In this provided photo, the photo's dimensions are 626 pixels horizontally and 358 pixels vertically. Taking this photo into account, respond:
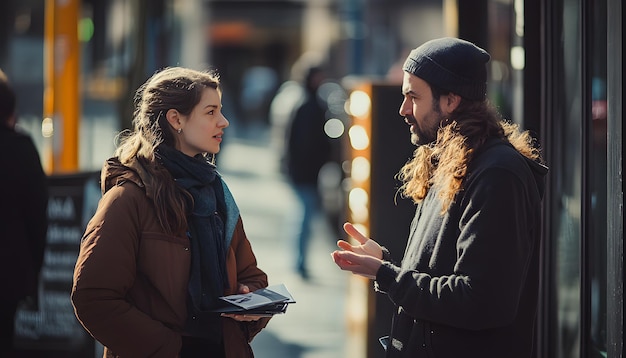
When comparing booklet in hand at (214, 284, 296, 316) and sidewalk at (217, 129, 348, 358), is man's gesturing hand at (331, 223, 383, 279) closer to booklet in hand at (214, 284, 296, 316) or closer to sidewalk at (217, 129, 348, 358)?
booklet in hand at (214, 284, 296, 316)

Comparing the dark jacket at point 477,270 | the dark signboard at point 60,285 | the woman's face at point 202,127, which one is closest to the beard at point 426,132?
the dark jacket at point 477,270

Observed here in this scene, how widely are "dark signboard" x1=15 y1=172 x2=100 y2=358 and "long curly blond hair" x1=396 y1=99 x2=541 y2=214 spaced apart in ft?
10.6

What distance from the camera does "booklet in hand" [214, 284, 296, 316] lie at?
3227 millimetres

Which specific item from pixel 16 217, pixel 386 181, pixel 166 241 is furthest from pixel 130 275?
pixel 386 181

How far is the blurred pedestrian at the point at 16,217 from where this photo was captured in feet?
15.4

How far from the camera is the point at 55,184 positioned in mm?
6207

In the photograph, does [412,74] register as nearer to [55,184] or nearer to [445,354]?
[445,354]

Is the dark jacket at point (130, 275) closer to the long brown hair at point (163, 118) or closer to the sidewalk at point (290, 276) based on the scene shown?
the long brown hair at point (163, 118)

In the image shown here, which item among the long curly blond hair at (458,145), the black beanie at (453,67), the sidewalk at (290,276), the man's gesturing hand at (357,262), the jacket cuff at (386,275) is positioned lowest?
the sidewalk at (290,276)

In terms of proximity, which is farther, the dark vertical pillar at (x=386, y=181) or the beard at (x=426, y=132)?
the dark vertical pillar at (x=386, y=181)

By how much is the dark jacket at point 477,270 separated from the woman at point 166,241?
23.1 inches

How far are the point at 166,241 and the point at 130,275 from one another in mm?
165

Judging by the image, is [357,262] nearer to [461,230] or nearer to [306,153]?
[461,230]

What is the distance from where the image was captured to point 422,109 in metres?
3.23
